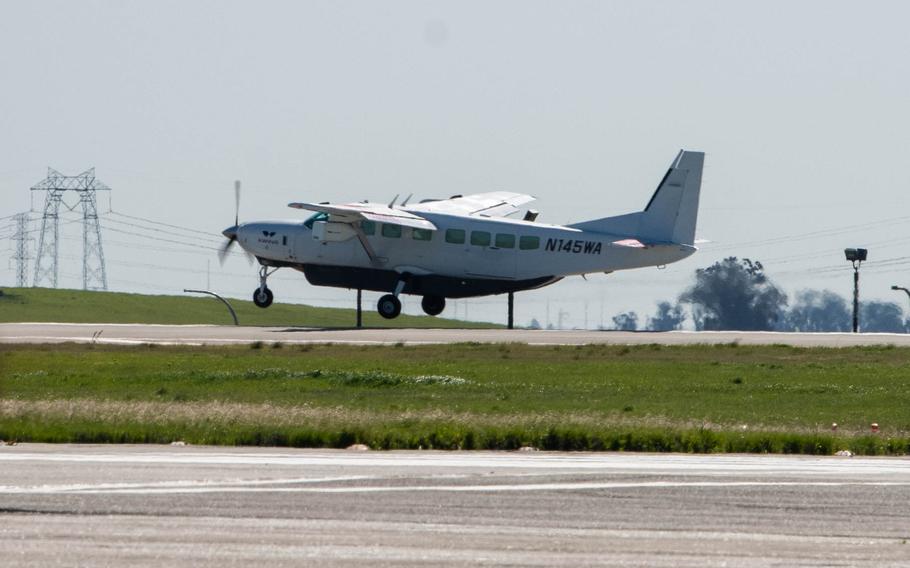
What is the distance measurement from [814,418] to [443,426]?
7.92 meters

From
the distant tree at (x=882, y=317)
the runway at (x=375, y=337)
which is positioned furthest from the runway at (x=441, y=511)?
the distant tree at (x=882, y=317)

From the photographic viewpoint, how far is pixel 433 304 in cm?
6078

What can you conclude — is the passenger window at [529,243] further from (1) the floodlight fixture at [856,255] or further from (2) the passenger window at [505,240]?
(1) the floodlight fixture at [856,255]

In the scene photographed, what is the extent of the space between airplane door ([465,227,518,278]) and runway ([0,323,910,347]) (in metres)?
3.37

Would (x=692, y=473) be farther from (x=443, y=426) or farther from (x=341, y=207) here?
(x=341, y=207)

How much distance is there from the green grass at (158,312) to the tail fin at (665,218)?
36.7 meters

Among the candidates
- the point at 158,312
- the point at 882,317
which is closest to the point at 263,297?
the point at 158,312

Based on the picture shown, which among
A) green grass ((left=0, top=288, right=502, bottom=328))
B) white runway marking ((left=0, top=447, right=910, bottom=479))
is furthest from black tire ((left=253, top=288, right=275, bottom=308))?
white runway marking ((left=0, top=447, right=910, bottom=479))

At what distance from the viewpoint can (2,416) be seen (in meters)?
25.8

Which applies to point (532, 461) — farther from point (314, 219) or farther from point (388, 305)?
point (314, 219)

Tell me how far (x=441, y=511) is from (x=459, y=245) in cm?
4436

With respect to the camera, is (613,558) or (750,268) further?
(750,268)

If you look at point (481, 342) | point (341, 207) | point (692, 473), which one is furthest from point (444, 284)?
point (692, 473)

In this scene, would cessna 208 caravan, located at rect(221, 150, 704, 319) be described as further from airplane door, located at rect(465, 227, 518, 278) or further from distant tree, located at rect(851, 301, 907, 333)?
distant tree, located at rect(851, 301, 907, 333)
